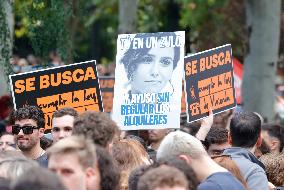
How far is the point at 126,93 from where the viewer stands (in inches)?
420

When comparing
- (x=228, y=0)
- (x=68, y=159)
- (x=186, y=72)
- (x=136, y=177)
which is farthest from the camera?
(x=228, y=0)

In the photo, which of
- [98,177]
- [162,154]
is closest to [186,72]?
[162,154]

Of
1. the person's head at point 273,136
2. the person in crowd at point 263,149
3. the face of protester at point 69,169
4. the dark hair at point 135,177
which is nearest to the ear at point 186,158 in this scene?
the dark hair at point 135,177

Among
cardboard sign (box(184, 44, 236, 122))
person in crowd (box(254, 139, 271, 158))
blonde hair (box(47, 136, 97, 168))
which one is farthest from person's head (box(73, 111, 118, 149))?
person in crowd (box(254, 139, 271, 158))

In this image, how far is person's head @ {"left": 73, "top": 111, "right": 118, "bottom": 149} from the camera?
24.4ft

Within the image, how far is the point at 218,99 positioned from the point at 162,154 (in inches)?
166

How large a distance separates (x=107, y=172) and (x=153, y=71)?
14.2 feet

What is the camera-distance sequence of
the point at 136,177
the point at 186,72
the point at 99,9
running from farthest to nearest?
1. the point at 99,9
2. the point at 186,72
3. the point at 136,177

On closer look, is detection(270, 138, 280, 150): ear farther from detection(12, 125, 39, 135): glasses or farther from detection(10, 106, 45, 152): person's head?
detection(12, 125, 39, 135): glasses

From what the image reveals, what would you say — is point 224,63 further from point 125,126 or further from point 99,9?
point 99,9

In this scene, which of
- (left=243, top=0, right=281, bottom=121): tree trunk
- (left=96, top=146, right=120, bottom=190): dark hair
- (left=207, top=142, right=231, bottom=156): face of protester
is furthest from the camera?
(left=243, top=0, right=281, bottom=121): tree trunk

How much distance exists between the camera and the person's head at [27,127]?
383 inches

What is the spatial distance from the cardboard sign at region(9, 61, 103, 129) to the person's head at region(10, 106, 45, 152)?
1010 millimetres

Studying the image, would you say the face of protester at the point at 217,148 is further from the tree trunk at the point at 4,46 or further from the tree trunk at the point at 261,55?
the tree trunk at the point at 261,55
